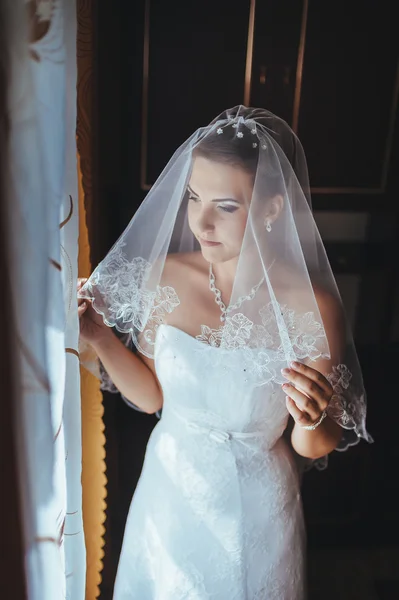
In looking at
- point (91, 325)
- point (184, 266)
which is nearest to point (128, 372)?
point (91, 325)

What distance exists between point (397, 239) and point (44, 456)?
109 centimetres

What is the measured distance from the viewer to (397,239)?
151cm

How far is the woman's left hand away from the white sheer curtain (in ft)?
1.21

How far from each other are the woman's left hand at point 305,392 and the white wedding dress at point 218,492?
0.21 ft

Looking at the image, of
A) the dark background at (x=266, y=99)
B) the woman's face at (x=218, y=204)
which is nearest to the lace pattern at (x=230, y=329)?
the woman's face at (x=218, y=204)

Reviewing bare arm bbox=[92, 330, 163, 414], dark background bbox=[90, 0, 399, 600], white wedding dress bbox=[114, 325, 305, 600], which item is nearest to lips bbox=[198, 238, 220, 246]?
white wedding dress bbox=[114, 325, 305, 600]

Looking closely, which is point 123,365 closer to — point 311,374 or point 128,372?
point 128,372

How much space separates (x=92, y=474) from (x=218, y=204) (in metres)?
0.66

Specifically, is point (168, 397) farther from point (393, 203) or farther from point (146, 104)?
point (393, 203)

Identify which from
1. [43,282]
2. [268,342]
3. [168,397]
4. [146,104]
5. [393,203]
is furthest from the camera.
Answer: [393,203]

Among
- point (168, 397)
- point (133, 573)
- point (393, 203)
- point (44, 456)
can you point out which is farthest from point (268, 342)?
point (393, 203)

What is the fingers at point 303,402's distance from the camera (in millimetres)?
968

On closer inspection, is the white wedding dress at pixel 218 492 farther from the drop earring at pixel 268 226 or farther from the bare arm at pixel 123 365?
the drop earring at pixel 268 226

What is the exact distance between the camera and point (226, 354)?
101cm
